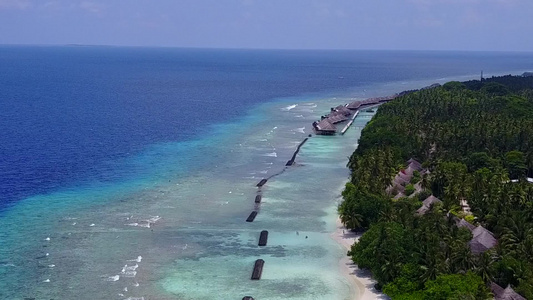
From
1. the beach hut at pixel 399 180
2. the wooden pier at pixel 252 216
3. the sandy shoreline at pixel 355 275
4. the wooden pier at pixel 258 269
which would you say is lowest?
the sandy shoreline at pixel 355 275

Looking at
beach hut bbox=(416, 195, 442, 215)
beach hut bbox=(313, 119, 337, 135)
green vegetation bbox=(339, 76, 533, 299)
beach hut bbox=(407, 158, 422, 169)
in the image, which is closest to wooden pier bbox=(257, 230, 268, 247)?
green vegetation bbox=(339, 76, 533, 299)

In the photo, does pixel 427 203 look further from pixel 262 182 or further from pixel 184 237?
pixel 184 237

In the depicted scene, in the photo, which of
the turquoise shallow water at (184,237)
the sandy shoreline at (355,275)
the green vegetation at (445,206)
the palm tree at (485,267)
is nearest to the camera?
the palm tree at (485,267)

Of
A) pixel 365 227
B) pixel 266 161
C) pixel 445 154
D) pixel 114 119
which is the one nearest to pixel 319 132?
pixel 266 161

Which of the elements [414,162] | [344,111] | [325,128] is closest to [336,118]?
[344,111]

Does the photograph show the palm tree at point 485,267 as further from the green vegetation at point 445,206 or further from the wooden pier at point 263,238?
the wooden pier at point 263,238

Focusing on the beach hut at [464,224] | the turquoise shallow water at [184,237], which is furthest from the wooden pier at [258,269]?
the beach hut at [464,224]
